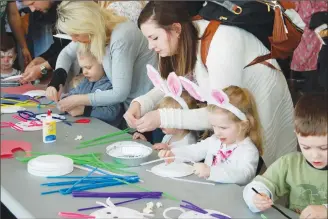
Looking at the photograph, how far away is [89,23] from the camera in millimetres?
1863

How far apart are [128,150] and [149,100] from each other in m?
0.30

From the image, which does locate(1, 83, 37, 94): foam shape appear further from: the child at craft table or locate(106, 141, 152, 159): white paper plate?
locate(106, 141, 152, 159): white paper plate

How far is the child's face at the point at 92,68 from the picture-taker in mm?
2031

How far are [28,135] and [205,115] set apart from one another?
0.60 m

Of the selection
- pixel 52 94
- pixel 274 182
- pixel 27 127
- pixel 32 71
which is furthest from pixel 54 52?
pixel 274 182

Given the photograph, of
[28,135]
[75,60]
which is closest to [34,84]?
[75,60]

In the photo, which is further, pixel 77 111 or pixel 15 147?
pixel 77 111

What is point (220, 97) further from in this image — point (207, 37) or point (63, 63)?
point (63, 63)

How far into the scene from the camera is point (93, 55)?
1991 millimetres

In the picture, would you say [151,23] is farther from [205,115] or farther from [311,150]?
[311,150]

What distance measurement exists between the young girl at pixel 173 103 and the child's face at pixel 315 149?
1.68 ft

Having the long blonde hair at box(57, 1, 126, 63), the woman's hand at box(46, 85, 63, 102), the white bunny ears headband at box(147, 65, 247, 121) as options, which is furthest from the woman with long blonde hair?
the white bunny ears headband at box(147, 65, 247, 121)

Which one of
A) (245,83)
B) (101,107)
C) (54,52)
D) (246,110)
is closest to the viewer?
(246,110)

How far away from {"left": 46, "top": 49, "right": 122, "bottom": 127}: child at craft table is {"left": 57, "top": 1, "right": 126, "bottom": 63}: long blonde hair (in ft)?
0.29
